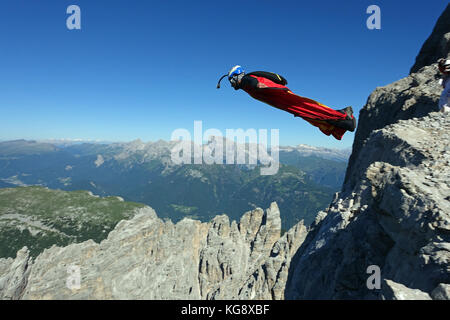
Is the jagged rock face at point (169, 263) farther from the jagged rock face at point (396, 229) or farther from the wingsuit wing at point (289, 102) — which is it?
the wingsuit wing at point (289, 102)

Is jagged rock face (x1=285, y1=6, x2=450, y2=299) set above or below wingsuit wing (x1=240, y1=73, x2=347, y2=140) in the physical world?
below

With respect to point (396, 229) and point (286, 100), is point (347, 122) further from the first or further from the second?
point (396, 229)

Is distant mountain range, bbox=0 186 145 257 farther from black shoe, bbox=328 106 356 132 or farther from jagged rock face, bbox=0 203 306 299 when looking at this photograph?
black shoe, bbox=328 106 356 132

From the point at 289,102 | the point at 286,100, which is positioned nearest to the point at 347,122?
the point at 289,102

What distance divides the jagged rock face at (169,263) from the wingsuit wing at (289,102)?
58.2 m

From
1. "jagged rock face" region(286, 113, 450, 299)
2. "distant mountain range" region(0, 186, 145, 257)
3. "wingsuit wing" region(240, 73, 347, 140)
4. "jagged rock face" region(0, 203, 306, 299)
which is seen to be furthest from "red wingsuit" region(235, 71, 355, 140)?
"distant mountain range" region(0, 186, 145, 257)

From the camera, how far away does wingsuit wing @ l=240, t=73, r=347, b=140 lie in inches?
456

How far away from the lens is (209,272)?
86.6m

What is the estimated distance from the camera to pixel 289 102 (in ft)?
40.4

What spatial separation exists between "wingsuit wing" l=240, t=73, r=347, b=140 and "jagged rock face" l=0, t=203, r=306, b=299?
58154 millimetres

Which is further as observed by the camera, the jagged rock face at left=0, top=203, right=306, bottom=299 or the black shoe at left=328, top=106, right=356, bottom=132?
the jagged rock face at left=0, top=203, right=306, bottom=299

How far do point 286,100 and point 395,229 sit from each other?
7.80m
